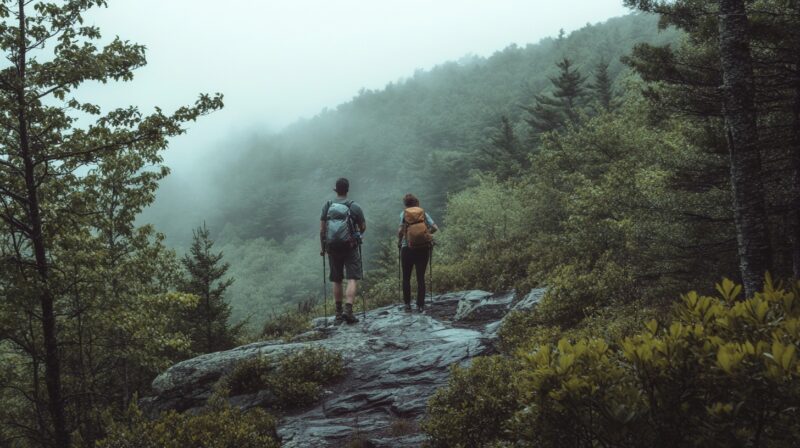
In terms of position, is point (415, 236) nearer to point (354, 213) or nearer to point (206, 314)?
point (354, 213)

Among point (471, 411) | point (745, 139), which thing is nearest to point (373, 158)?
point (745, 139)

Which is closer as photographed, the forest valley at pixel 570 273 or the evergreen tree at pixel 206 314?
the forest valley at pixel 570 273

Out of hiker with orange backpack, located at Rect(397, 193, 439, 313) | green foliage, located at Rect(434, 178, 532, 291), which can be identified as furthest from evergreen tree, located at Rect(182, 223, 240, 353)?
hiker with orange backpack, located at Rect(397, 193, 439, 313)

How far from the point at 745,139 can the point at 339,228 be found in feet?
20.5

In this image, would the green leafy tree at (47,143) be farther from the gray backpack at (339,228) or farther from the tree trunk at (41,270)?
the gray backpack at (339,228)

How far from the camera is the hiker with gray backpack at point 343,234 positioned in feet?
29.7

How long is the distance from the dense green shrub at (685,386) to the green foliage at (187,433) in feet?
9.68

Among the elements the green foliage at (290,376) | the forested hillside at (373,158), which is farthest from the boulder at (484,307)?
the forested hillside at (373,158)

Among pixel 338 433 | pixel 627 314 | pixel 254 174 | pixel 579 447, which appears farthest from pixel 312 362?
pixel 254 174

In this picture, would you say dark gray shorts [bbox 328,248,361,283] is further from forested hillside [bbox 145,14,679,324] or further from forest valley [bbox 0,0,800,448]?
forested hillside [bbox 145,14,679,324]

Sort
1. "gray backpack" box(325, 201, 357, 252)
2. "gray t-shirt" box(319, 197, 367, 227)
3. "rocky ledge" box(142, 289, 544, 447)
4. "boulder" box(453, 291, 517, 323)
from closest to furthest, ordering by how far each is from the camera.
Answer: "rocky ledge" box(142, 289, 544, 447) < "gray backpack" box(325, 201, 357, 252) < "gray t-shirt" box(319, 197, 367, 227) < "boulder" box(453, 291, 517, 323)

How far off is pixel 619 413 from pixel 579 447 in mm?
398

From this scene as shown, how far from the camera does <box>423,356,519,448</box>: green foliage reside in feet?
12.8

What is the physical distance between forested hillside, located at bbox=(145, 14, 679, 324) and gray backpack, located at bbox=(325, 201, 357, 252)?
31.9 m
